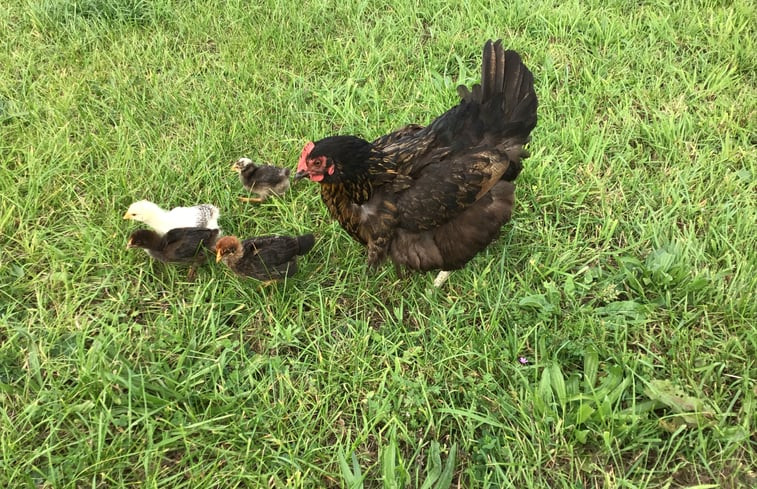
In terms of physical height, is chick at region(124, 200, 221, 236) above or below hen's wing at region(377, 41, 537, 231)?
below

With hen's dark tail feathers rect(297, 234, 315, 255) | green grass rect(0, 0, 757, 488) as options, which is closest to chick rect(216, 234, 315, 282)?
hen's dark tail feathers rect(297, 234, 315, 255)

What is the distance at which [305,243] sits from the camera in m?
2.85

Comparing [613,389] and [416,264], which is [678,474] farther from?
[416,264]

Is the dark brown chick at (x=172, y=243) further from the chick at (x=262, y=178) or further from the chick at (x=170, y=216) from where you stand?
the chick at (x=262, y=178)

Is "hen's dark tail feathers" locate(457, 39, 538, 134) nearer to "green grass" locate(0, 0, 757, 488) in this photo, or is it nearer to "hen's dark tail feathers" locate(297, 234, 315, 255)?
"green grass" locate(0, 0, 757, 488)

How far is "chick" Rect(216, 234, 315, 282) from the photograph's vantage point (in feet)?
8.85

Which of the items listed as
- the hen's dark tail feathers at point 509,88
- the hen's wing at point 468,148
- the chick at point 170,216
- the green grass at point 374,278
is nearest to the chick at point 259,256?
the green grass at point 374,278

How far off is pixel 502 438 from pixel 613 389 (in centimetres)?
64

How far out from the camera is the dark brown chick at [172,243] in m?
2.74

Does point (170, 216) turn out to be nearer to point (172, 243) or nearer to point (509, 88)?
point (172, 243)

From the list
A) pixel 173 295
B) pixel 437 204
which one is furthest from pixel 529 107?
pixel 173 295

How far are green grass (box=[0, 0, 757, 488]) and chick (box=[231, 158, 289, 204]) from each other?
15cm

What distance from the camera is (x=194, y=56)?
4277mm

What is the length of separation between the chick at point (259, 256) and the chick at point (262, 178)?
22.0 inches
